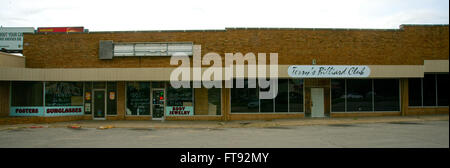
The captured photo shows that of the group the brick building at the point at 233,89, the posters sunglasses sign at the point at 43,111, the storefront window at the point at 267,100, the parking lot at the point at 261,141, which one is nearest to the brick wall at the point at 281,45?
the brick building at the point at 233,89

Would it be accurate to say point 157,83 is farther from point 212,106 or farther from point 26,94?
point 26,94

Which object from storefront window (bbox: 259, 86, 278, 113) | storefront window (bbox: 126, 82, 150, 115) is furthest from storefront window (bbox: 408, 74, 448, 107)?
storefront window (bbox: 126, 82, 150, 115)

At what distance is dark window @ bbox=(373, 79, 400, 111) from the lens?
1917 cm

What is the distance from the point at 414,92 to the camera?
1934 cm

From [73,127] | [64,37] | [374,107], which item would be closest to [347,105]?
[374,107]

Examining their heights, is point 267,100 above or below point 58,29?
below

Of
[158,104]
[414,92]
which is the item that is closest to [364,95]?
[414,92]

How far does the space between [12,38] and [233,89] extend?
22748mm

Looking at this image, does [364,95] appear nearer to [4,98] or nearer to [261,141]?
[261,141]

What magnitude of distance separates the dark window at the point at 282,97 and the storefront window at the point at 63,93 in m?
11.3

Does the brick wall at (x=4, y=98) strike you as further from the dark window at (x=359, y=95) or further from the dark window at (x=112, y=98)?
the dark window at (x=359, y=95)

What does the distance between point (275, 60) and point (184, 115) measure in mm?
6014

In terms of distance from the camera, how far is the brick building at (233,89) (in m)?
18.5

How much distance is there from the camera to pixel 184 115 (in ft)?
61.2
